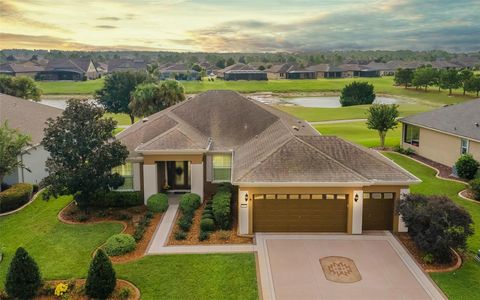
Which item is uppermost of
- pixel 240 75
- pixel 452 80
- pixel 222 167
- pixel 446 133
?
pixel 240 75

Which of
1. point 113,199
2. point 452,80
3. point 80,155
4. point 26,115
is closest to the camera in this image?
point 80,155

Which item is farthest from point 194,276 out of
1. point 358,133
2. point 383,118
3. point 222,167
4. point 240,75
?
point 240,75

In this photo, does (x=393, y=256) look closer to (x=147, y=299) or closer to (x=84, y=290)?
(x=147, y=299)

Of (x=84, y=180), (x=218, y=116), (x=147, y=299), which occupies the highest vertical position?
(x=218, y=116)

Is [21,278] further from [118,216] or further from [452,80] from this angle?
[452,80]

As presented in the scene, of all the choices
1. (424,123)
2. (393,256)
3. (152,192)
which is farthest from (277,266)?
(424,123)

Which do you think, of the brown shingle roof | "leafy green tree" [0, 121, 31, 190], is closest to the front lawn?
"leafy green tree" [0, 121, 31, 190]
